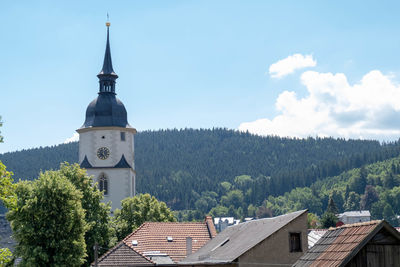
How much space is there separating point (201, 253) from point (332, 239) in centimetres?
2566

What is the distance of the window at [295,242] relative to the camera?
4406 cm

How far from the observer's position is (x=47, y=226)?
166 feet

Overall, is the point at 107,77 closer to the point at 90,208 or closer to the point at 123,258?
the point at 90,208

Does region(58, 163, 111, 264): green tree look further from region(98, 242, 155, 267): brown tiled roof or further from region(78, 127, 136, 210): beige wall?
region(78, 127, 136, 210): beige wall

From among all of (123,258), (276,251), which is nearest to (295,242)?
(276,251)

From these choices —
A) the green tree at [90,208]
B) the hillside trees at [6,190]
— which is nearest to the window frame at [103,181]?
the green tree at [90,208]

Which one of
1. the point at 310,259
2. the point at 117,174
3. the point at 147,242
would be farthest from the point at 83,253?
the point at 117,174

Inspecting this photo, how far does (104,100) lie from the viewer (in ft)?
315

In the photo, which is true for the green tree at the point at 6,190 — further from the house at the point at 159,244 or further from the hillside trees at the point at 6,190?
the house at the point at 159,244

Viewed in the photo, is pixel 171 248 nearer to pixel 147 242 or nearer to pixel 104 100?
pixel 147 242

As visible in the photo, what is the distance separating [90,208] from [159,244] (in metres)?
10.2

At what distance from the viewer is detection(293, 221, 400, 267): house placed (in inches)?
958

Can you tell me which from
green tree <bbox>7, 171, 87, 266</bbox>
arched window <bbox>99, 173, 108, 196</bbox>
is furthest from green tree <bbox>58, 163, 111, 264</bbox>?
arched window <bbox>99, 173, 108, 196</bbox>

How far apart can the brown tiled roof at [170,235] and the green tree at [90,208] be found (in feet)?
20.6
